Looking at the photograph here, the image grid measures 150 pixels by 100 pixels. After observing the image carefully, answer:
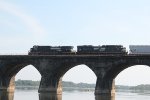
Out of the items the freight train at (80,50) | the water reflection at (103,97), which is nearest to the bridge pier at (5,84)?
the freight train at (80,50)

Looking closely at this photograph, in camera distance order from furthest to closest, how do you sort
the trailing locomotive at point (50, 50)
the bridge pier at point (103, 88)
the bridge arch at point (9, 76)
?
the bridge arch at point (9, 76)
the trailing locomotive at point (50, 50)
the bridge pier at point (103, 88)

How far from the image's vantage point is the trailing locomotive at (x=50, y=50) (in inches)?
2785

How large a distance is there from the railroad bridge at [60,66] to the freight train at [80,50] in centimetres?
229

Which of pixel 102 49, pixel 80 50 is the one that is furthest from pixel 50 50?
pixel 102 49

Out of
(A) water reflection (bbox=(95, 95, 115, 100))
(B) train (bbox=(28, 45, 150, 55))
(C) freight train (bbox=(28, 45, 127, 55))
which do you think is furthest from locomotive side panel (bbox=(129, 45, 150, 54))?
(A) water reflection (bbox=(95, 95, 115, 100))

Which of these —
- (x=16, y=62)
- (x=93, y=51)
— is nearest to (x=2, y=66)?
(x=16, y=62)

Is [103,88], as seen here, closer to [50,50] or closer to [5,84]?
[50,50]

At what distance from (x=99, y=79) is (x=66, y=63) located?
25.9 ft

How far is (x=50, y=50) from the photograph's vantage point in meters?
72.1

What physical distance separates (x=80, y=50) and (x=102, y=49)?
5225 mm

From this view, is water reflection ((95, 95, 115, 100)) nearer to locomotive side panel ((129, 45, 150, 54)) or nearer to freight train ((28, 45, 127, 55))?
freight train ((28, 45, 127, 55))

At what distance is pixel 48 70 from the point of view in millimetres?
69938

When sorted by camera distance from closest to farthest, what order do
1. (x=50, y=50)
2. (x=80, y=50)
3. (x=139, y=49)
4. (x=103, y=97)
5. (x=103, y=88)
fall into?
(x=103, y=97) → (x=103, y=88) → (x=139, y=49) → (x=80, y=50) → (x=50, y=50)

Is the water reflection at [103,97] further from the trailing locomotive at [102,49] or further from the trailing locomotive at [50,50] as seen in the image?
the trailing locomotive at [50,50]
